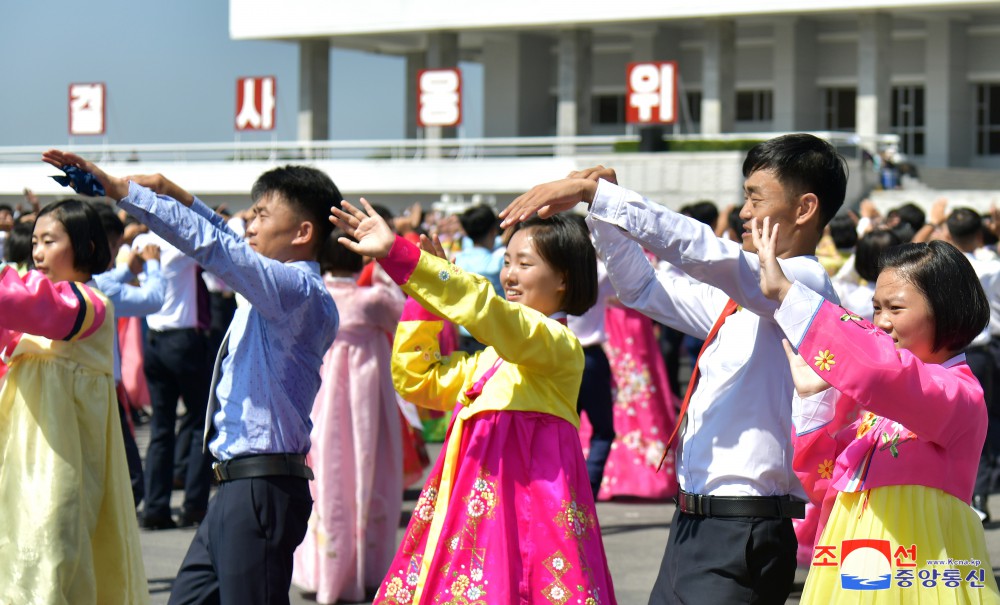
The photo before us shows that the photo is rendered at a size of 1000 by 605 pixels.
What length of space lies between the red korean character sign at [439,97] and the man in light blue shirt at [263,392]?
1137 inches

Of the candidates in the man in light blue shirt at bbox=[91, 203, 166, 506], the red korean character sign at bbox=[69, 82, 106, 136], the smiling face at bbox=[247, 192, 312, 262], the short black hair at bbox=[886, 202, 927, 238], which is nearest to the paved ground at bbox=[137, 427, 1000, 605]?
the man in light blue shirt at bbox=[91, 203, 166, 506]

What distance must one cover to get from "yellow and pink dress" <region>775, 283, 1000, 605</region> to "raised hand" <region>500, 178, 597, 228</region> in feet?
1.70

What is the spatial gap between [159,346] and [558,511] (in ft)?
16.0

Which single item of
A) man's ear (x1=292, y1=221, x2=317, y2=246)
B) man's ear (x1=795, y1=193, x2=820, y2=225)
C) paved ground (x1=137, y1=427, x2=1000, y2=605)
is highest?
man's ear (x1=795, y1=193, x2=820, y2=225)

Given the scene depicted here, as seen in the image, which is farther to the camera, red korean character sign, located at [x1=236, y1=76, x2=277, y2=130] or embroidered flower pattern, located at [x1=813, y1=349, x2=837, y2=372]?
red korean character sign, located at [x1=236, y1=76, x2=277, y2=130]

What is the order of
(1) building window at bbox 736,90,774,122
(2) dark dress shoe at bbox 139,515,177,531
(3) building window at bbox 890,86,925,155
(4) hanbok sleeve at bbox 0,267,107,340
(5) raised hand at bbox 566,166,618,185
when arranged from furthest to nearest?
(1) building window at bbox 736,90,774,122
(3) building window at bbox 890,86,925,155
(2) dark dress shoe at bbox 139,515,177,531
(4) hanbok sleeve at bbox 0,267,107,340
(5) raised hand at bbox 566,166,618,185

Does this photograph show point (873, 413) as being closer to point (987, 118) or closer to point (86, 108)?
point (987, 118)

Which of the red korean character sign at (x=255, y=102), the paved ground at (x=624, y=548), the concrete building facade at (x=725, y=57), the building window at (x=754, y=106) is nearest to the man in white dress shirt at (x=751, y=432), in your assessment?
the paved ground at (x=624, y=548)

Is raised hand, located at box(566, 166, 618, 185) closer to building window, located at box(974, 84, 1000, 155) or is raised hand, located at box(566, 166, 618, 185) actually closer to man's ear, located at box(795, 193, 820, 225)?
man's ear, located at box(795, 193, 820, 225)

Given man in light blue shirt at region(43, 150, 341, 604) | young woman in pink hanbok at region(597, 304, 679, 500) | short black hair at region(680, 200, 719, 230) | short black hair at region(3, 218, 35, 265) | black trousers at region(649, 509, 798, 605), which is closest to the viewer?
black trousers at region(649, 509, 798, 605)

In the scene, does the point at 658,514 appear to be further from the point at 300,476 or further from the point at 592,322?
the point at 300,476

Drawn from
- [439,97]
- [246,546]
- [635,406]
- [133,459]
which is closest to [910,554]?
[246,546]

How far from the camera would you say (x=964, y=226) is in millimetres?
8125

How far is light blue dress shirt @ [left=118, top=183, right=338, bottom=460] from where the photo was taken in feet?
13.0
